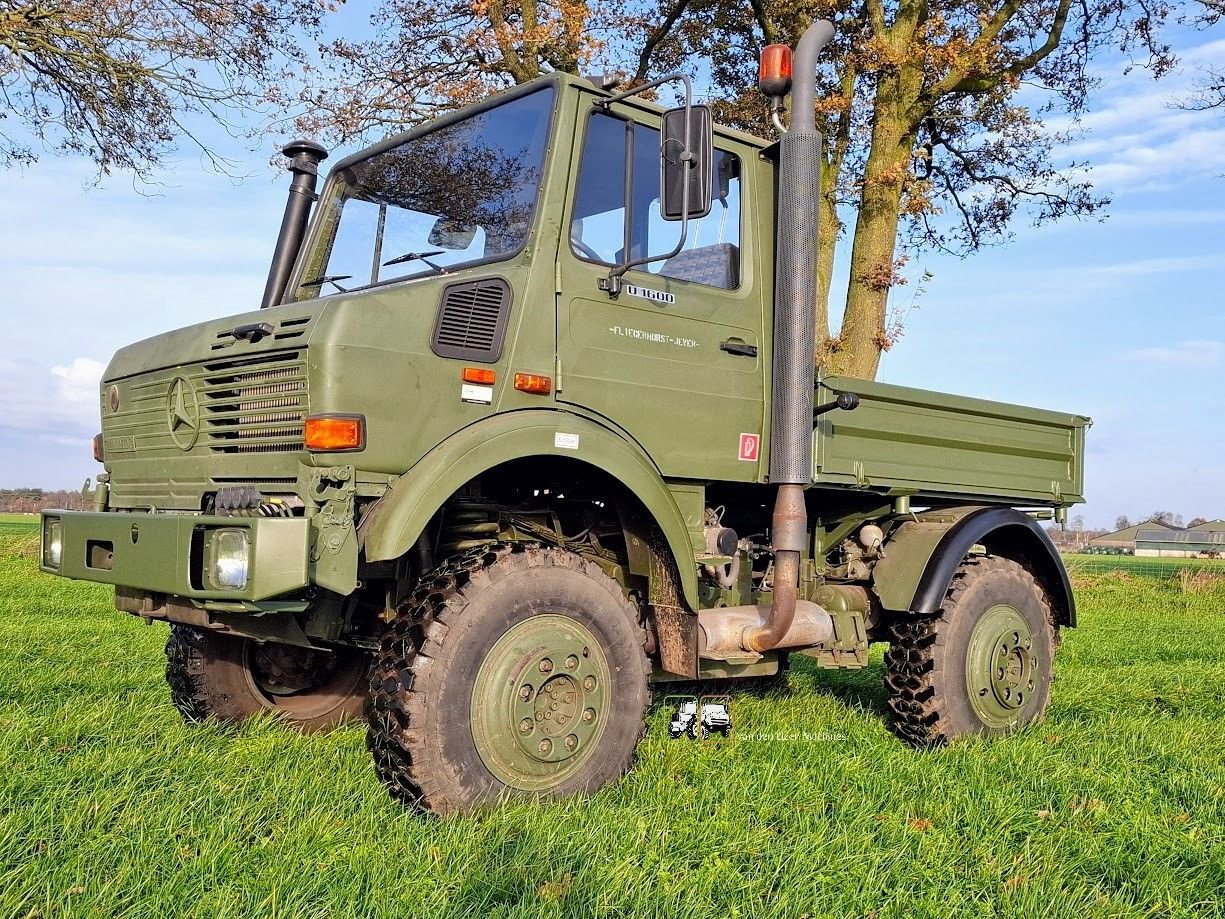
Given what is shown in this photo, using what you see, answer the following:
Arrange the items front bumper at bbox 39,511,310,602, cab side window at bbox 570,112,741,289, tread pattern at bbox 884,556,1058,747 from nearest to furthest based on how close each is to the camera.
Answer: front bumper at bbox 39,511,310,602
cab side window at bbox 570,112,741,289
tread pattern at bbox 884,556,1058,747

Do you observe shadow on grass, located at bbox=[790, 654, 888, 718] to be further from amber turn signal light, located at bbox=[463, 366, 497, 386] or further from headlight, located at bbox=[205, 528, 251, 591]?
headlight, located at bbox=[205, 528, 251, 591]

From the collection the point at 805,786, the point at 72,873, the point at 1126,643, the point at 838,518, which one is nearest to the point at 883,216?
the point at 1126,643

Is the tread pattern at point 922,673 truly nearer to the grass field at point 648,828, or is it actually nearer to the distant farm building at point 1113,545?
the grass field at point 648,828

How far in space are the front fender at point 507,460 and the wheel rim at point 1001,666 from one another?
207 centimetres

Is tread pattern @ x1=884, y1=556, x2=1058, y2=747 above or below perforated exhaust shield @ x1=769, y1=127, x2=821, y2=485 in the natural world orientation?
below

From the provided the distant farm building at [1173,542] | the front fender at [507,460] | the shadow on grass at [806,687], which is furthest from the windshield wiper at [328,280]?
the distant farm building at [1173,542]

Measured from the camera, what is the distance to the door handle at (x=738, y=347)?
16.3 feet

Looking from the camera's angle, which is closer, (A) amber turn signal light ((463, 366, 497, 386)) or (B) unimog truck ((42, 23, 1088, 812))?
(B) unimog truck ((42, 23, 1088, 812))

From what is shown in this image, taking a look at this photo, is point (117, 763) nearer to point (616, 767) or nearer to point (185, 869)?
point (185, 869)

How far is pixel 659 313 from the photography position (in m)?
4.70

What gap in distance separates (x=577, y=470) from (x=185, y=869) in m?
2.18

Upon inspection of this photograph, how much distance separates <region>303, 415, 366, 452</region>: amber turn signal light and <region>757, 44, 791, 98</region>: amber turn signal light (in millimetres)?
2552

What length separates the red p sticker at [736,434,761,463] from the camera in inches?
199

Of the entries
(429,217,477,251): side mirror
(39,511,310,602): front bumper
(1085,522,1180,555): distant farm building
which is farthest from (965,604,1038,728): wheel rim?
(1085,522,1180,555): distant farm building
